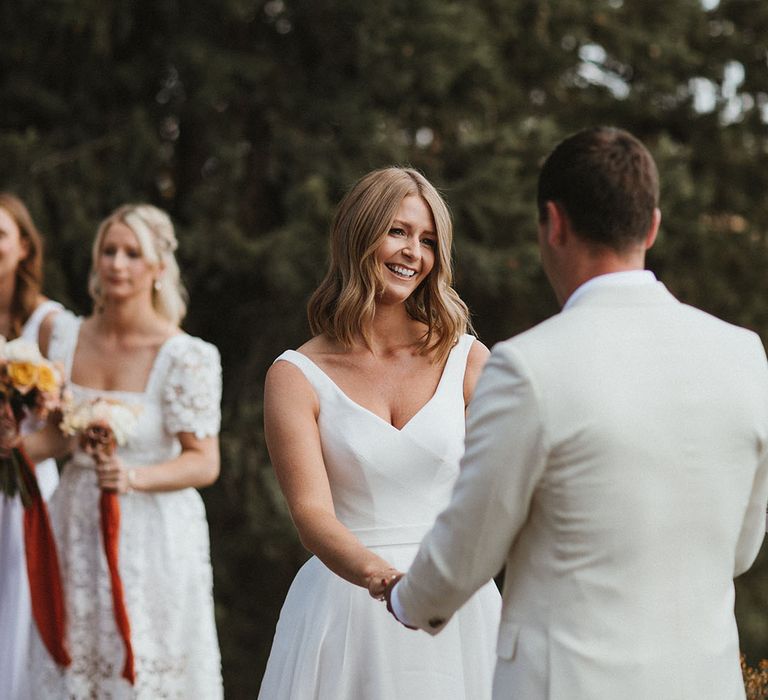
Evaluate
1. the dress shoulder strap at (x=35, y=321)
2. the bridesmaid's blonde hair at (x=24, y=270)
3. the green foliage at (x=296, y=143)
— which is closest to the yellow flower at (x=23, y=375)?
the dress shoulder strap at (x=35, y=321)

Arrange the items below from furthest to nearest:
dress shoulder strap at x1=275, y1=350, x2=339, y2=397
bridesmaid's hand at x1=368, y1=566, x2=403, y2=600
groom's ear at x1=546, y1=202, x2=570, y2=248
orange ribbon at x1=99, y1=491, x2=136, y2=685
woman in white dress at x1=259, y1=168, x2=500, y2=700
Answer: orange ribbon at x1=99, y1=491, x2=136, y2=685 → dress shoulder strap at x1=275, y1=350, x2=339, y2=397 → woman in white dress at x1=259, y1=168, x2=500, y2=700 → bridesmaid's hand at x1=368, y1=566, x2=403, y2=600 → groom's ear at x1=546, y1=202, x2=570, y2=248

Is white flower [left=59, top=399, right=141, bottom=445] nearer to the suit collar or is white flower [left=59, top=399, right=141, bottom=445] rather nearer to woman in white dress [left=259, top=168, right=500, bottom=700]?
woman in white dress [left=259, top=168, right=500, bottom=700]

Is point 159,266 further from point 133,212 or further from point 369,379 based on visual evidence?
point 369,379

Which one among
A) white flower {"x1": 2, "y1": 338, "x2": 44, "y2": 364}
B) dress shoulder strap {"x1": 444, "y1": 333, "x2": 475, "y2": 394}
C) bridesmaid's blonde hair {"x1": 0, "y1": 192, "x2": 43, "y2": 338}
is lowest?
white flower {"x1": 2, "y1": 338, "x2": 44, "y2": 364}

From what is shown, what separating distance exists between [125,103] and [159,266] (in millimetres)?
4269

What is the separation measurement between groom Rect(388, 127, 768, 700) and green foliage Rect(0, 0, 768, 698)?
6.06 metres

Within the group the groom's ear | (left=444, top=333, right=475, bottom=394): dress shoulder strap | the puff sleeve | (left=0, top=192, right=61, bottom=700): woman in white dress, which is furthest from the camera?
(left=0, top=192, right=61, bottom=700): woman in white dress

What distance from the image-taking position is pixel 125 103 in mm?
9039

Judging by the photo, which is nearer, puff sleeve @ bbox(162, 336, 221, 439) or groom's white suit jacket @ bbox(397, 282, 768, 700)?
groom's white suit jacket @ bbox(397, 282, 768, 700)

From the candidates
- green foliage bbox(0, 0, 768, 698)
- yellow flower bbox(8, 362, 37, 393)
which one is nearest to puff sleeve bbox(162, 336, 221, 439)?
yellow flower bbox(8, 362, 37, 393)

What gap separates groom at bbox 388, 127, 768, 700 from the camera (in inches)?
83.4

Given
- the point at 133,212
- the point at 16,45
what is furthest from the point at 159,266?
the point at 16,45

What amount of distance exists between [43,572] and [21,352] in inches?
34.7

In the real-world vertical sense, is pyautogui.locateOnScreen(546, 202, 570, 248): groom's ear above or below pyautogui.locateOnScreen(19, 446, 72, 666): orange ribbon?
above
